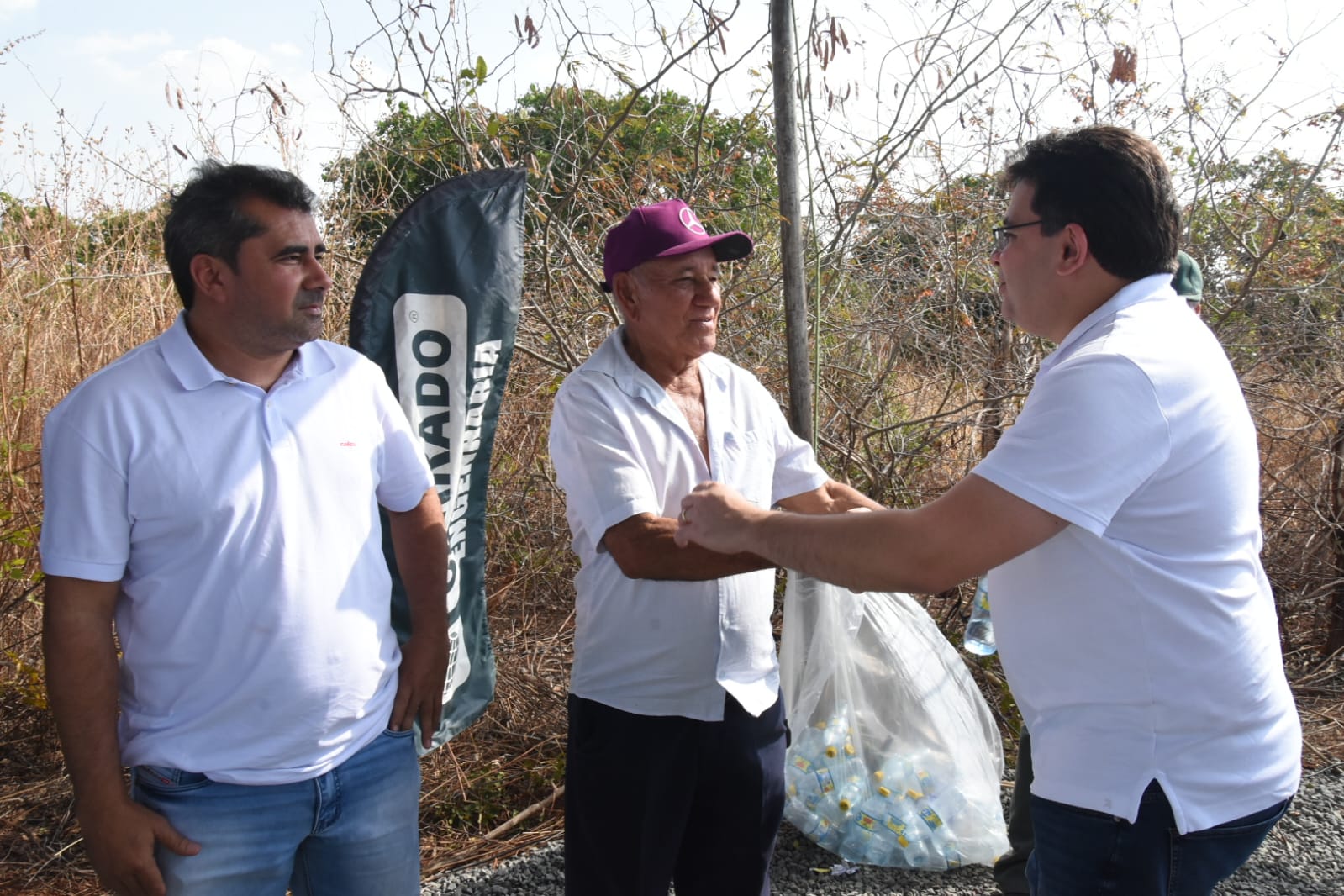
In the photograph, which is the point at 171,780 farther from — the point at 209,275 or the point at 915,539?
the point at 915,539

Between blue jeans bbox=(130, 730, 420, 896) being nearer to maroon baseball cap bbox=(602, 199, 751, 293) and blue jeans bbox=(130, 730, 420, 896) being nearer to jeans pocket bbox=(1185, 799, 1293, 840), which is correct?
maroon baseball cap bbox=(602, 199, 751, 293)

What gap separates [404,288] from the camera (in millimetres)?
2533

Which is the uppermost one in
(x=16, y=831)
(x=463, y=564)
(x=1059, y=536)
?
(x=1059, y=536)

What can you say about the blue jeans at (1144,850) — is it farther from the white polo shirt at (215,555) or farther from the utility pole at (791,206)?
the utility pole at (791,206)

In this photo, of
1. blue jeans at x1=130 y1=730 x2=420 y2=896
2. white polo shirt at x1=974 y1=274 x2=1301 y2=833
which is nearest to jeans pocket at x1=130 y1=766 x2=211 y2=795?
blue jeans at x1=130 y1=730 x2=420 y2=896

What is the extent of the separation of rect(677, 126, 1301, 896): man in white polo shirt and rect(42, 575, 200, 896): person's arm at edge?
4.37 feet

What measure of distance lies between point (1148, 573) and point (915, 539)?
1.17 feet

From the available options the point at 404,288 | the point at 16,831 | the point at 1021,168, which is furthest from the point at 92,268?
the point at 1021,168

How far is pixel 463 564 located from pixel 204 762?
1.05 m

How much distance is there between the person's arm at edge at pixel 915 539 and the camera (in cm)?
154

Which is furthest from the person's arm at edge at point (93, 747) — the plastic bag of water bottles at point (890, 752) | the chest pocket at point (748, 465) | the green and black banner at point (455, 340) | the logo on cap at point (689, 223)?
the plastic bag of water bottles at point (890, 752)

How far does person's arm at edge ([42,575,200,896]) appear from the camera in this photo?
173 cm

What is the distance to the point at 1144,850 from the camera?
1.57 metres

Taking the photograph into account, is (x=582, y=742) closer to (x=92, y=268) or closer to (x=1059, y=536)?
(x=1059, y=536)
